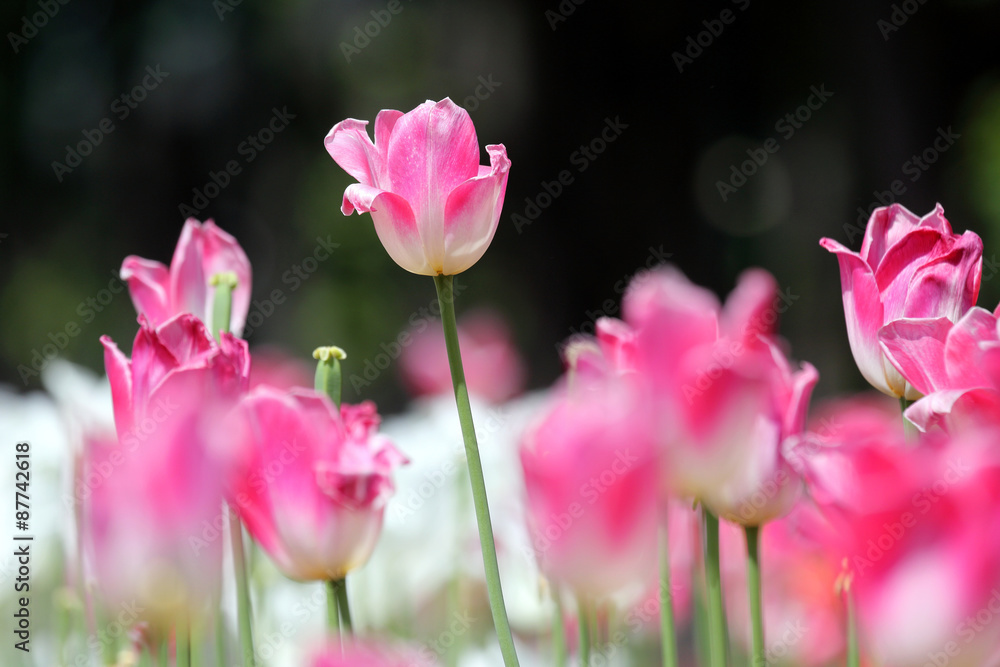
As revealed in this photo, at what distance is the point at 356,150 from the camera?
33cm

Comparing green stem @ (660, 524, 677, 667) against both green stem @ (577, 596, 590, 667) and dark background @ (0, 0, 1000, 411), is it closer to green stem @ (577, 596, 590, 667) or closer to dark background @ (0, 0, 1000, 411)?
green stem @ (577, 596, 590, 667)

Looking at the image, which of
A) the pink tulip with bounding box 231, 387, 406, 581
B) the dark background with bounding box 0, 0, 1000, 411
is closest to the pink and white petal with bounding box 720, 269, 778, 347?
the pink tulip with bounding box 231, 387, 406, 581

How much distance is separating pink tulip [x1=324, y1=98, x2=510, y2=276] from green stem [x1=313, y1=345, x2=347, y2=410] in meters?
0.04

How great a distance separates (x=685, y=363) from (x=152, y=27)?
401 cm

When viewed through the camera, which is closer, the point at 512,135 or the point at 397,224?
the point at 397,224

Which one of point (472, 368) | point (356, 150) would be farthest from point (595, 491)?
point (472, 368)

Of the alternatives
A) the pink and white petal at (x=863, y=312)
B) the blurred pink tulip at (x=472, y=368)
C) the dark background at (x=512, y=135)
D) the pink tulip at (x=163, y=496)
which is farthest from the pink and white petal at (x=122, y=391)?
the dark background at (x=512, y=135)

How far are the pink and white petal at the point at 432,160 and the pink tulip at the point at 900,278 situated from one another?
0.12 m

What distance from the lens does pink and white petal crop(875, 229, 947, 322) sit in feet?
1.07

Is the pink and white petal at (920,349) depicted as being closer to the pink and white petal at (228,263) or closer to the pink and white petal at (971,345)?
the pink and white petal at (971,345)

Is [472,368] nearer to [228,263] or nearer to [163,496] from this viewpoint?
[228,263]

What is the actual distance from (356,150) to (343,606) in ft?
0.48

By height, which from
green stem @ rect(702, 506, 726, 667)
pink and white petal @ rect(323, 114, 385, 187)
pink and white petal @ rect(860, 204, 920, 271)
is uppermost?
pink and white petal @ rect(323, 114, 385, 187)

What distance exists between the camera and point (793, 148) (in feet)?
13.2
